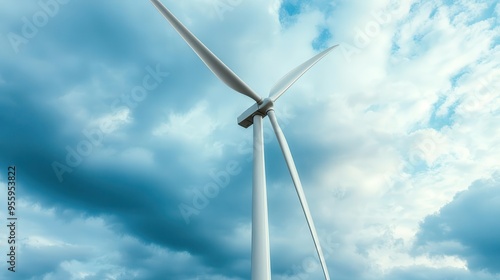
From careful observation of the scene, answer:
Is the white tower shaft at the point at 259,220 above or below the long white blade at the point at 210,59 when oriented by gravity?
below

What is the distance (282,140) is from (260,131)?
1.47 metres

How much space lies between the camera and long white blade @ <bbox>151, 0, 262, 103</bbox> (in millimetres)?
23484

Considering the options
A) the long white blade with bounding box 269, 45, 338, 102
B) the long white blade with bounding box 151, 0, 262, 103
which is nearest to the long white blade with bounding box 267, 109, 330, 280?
the long white blade with bounding box 151, 0, 262, 103

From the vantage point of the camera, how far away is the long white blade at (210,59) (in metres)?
23.5

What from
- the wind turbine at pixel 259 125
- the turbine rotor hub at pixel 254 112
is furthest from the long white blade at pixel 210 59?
the turbine rotor hub at pixel 254 112

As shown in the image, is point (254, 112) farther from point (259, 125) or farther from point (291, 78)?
point (291, 78)

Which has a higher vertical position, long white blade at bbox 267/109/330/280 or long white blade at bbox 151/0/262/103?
long white blade at bbox 151/0/262/103

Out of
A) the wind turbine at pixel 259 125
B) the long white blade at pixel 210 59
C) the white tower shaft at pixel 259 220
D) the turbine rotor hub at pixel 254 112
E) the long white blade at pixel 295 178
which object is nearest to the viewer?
the white tower shaft at pixel 259 220

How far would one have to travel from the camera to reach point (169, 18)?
2359 centimetres

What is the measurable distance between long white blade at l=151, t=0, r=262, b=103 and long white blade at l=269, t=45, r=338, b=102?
6.99 feet

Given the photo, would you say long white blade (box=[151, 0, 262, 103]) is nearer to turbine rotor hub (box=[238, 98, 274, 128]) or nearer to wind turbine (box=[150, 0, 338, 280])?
wind turbine (box=[150, 0, 338, 280])

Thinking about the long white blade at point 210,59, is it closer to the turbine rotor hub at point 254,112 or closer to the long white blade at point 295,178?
the turbine rotor hub at point 254,112

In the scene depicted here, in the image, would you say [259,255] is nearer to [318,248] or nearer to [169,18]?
[318,248]

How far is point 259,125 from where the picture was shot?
953 inches
